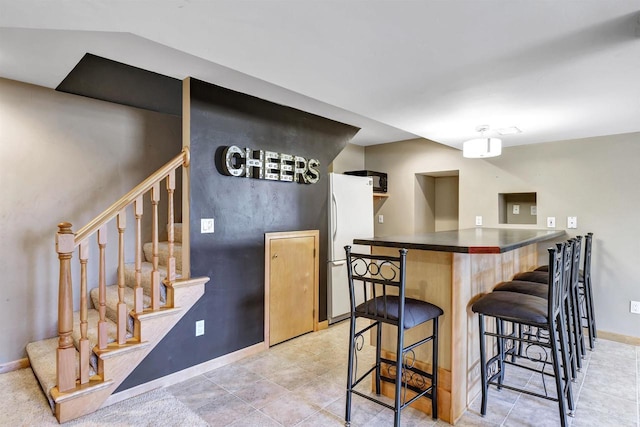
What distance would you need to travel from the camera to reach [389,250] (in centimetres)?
245

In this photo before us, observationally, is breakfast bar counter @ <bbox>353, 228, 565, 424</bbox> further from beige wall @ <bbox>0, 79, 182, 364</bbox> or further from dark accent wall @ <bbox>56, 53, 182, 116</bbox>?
beige wall @ <bbox>0, 79, 182, 364</bbox>

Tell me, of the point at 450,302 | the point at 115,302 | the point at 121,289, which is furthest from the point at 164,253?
the point at 450,302

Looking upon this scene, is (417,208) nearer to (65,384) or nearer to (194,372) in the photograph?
(194,372)

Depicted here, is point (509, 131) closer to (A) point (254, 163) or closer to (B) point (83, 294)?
(A) point (254, 163)

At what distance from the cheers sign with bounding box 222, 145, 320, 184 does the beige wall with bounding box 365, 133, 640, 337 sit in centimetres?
212

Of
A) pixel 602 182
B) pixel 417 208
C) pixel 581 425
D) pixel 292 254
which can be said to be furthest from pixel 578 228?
pixel 292 254

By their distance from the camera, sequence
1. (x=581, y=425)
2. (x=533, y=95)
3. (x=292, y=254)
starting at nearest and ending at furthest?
(x=581, y=425)
(x=533, y=95)
(x=292, y=254)

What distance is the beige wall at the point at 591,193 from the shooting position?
3471 mm

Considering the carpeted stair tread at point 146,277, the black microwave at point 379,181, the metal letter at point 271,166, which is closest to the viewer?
the carpeted stair tread at point 146,277

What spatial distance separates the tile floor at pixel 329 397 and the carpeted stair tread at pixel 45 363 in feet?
2.32

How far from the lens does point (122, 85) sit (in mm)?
2865

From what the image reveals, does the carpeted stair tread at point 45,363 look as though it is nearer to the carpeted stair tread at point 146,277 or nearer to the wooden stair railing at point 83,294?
the wooden stair railing at point 83,294

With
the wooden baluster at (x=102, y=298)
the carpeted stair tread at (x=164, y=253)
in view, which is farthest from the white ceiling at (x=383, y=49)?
the carpeted stair tread at (x=164, y=253)

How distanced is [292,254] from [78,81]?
7.60 feet
